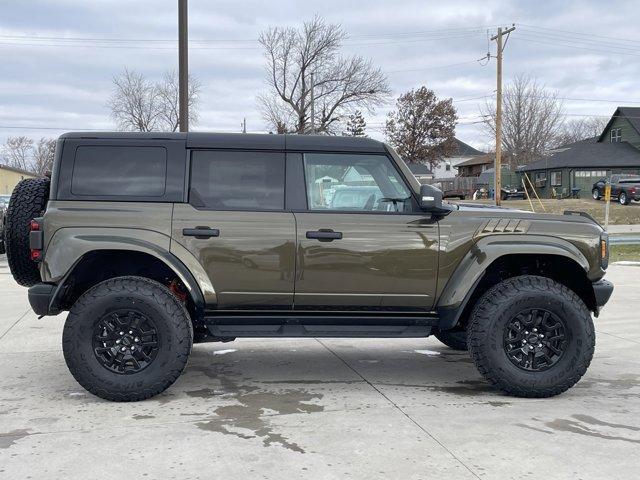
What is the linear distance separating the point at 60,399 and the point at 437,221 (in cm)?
311

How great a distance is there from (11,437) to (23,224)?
1.65 m

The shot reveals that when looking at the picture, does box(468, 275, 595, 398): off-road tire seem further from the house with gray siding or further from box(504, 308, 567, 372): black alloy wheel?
the house with gray siding

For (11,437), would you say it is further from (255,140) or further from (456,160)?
(456,160)

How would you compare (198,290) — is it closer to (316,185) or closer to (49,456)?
(316,185)

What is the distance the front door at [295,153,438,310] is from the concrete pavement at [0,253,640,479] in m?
0.78

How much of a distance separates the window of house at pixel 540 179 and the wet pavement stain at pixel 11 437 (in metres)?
50.5

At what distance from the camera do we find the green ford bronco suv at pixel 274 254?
4.69 metres

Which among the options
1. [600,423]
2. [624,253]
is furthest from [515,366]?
[624,253]

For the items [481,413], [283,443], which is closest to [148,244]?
[283,443]

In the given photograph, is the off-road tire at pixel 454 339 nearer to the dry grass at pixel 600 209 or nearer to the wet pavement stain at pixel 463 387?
the wet pavement stain at pixel 463 387

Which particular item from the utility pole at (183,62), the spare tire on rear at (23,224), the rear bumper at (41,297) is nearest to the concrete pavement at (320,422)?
the rear bumper at (41,297)

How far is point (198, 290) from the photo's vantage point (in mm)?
4801

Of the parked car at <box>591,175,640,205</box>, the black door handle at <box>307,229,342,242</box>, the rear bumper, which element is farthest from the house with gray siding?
the rear bumper

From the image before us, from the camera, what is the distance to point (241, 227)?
4.80 metres
